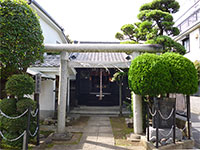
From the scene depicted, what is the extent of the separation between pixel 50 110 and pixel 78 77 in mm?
4997

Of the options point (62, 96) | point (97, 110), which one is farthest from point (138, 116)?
point (97, 110)

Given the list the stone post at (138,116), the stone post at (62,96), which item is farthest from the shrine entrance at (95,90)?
the stone post at (138,116)

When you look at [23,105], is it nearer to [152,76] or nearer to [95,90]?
[152,76]

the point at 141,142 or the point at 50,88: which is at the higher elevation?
the point at 50,88

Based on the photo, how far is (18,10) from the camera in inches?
198

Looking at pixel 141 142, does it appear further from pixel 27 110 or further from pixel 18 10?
pixel 18 10

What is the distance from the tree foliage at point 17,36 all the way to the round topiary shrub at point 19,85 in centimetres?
47

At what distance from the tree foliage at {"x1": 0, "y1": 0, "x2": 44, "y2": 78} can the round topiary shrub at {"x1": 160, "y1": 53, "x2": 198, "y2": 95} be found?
5.12 m

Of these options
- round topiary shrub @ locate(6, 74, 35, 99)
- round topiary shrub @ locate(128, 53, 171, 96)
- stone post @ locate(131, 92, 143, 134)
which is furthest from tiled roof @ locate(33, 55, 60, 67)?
round topiary shrub @ locate(128, 53, 171, 96)

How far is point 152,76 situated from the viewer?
5152mm

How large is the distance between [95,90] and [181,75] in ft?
32.4

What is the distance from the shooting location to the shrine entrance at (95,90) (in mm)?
14078

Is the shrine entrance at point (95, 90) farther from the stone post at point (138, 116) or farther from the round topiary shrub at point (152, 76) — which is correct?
the round topiary shrub at point (152, 76)

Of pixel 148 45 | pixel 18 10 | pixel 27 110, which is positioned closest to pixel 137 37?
pixel 148 45
